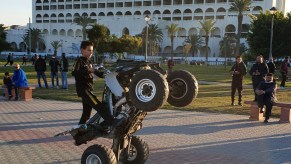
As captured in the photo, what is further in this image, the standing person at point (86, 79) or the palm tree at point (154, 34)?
the palm tree at point (154, 34)

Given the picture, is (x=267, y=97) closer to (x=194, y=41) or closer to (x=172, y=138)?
(x=172, y=138)

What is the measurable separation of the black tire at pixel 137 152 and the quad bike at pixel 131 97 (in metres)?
0.36

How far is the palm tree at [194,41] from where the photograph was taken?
8919 centimetres

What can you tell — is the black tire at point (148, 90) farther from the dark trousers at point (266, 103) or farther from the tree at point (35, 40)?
the tree at point (35, 40)

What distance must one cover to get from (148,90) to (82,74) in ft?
3.71

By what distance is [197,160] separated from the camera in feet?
21.9

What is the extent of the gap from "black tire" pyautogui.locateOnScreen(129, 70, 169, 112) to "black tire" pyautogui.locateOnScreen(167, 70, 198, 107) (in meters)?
0.47

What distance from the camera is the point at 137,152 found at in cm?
587

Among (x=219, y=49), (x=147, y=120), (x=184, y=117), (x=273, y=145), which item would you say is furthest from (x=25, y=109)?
(x=219, y=49)

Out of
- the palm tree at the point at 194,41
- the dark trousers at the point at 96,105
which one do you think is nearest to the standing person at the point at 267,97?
the dark trousers at the point at 96,105

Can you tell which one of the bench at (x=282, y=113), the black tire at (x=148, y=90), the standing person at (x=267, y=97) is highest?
the black tire at (x=148, y=90)

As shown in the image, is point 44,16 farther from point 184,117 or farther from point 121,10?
point 184,117

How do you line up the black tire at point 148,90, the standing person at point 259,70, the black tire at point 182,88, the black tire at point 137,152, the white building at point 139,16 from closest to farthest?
the black tire at point 148,90 → the black tire at point 182,88 → the black tire at point 137,152 → the standing person at point 259,70 → the white building at point 139,16

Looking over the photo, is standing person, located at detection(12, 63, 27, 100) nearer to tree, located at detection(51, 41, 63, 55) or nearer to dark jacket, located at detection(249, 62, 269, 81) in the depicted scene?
dark jacket, located at detection(249, 62, 269, 81)
